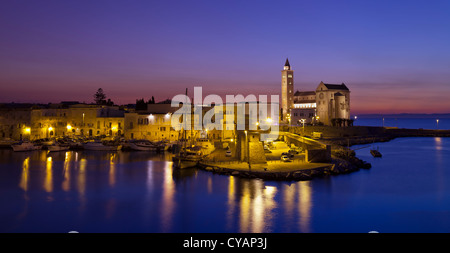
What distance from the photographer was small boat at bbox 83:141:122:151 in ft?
120

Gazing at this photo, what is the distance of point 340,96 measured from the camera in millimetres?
60969

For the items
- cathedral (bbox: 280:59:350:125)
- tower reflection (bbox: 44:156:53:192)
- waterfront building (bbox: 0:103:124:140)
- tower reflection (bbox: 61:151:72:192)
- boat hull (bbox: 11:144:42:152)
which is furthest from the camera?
cathedral (bbox: 280:59:350:125)

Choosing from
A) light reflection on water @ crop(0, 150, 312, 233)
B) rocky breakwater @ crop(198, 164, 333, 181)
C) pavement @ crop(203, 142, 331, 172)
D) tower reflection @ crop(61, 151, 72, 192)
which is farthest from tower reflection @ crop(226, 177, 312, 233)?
tower reflection @ crop(61, 151, 72, 192)

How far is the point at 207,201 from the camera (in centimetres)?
1691

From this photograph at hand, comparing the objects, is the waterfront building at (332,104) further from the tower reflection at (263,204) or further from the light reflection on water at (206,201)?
the tower reflection at (263,204)

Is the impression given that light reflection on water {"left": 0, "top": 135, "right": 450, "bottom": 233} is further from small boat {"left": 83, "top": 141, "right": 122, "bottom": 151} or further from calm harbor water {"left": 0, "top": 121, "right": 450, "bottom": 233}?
small boat {"left": 83, "top": 141, "right": 122, "bottom": 151}

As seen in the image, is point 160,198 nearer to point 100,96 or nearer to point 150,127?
point 150,127

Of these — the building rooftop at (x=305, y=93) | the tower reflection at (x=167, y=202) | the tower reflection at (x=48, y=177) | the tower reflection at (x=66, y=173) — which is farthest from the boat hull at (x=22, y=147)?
the building rooftop at (x=305, y=93)

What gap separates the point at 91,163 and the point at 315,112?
148 ft

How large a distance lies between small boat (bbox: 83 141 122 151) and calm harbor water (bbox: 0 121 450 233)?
1025 cm

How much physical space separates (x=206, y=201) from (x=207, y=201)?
0.18ft
